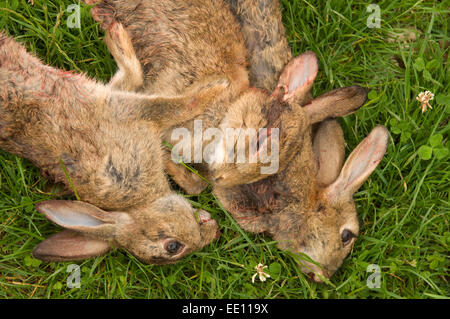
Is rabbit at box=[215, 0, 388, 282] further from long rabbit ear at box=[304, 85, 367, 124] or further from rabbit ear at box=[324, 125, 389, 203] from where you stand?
long rabbit ear at box=[304, 85, 367, 124]

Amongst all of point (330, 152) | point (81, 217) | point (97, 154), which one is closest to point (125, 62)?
point (97, 154)

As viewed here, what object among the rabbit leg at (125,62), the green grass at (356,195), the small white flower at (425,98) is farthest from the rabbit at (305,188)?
the rabbit leg at (125,62)

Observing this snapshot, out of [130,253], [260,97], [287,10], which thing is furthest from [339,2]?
[130,253]

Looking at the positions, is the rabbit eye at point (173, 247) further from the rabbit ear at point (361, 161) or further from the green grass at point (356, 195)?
Answer: the rabbit ear at point (361, 161)

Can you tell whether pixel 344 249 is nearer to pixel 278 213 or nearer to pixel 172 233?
pixel 278 213

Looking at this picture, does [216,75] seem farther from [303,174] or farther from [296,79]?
[303,174]
